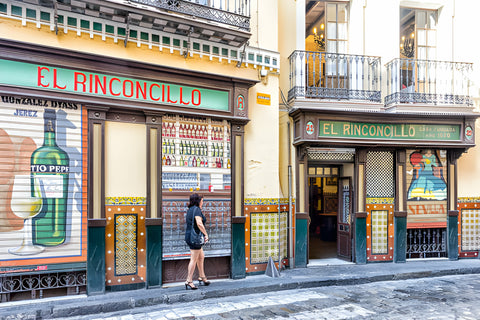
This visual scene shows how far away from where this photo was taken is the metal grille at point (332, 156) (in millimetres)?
9570

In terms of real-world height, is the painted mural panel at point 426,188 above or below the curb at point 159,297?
above

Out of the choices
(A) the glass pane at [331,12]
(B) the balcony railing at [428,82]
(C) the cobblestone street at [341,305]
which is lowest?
(C) the cobblestone street at [341,305]

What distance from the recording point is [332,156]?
9.70 meters

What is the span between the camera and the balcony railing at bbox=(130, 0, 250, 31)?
22.9 ft

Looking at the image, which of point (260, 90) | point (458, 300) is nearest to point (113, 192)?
point (260, 90)

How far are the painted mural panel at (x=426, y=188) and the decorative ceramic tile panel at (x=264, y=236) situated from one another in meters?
4.14

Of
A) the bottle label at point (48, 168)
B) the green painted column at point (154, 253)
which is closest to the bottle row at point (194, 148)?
the green painted column at point (154, 253)

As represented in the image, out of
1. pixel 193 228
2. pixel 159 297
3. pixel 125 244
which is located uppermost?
pixel 193 228

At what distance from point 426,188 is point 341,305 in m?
5.41

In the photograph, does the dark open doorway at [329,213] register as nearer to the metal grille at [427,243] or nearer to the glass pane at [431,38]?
the metal grille at [427,243]

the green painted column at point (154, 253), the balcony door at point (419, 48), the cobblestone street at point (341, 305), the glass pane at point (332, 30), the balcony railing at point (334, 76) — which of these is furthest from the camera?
the balcony door at point (419, 48)

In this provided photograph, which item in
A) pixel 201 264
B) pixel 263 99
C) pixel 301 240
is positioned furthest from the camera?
pixel 301 240

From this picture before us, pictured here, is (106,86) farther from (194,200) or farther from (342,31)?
(342,31)

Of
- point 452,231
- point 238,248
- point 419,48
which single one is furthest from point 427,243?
point 238,248
